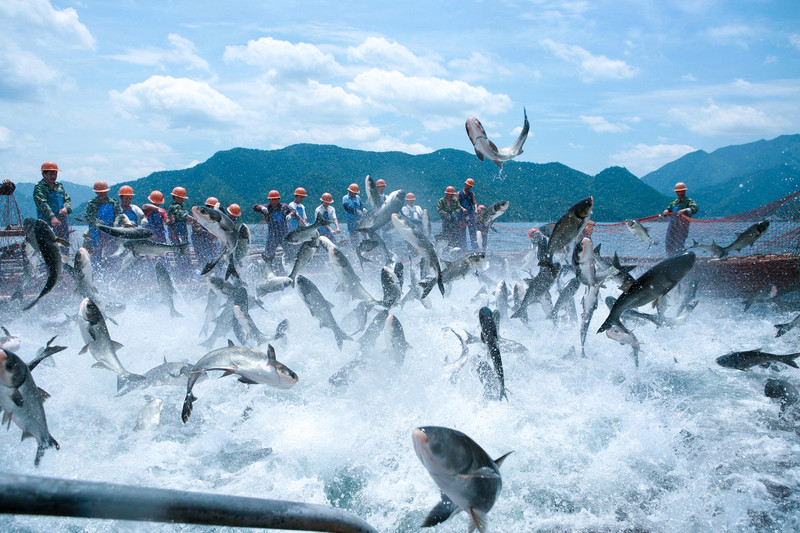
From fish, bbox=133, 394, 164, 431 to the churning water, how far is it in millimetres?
51

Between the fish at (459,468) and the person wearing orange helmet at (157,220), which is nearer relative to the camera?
the fish at (459,468)

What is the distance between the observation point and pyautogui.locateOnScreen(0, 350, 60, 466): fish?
131 inches

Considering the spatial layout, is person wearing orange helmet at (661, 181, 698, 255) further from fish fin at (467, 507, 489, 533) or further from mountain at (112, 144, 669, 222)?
mountain at (112, 144, 669, 222)

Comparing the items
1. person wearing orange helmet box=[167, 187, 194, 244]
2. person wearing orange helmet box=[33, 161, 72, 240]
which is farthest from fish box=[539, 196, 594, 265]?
person wearing orange helmet box=[33, 161, 72, 240]

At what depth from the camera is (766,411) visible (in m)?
6.07

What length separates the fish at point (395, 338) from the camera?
21.2 ft

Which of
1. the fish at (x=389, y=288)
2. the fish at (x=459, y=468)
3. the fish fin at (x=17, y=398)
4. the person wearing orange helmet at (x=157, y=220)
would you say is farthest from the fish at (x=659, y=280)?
the person wearing orange helmet at (x=157, y=220)

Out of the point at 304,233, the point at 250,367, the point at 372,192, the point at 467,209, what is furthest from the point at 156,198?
the point at 250,367

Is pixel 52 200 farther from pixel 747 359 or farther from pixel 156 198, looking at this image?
pixel 747 359

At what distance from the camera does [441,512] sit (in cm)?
260

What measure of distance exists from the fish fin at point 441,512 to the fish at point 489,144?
156 inches

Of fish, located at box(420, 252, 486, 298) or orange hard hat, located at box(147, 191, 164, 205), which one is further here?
orange hard hat, located at box(147, 191, 164, 205)

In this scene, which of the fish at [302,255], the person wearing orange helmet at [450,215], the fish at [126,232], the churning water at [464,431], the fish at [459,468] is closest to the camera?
the fish at [459,468]

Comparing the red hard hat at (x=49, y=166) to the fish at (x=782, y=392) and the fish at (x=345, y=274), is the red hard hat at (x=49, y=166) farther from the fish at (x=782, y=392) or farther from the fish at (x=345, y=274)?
the fish at (x=782, y=392)
